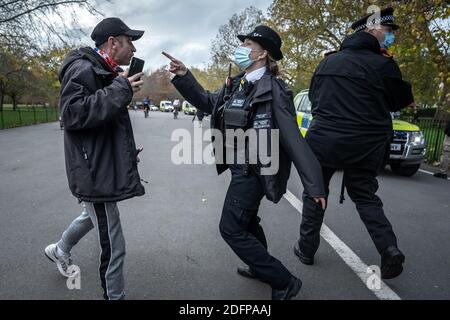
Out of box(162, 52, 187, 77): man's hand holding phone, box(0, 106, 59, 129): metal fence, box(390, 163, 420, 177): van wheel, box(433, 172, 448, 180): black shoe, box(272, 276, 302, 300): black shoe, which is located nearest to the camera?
box(272, 276, 302, 300): black shoe

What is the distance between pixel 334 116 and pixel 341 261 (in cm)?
139

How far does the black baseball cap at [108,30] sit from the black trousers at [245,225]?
118cm

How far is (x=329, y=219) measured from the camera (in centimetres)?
475

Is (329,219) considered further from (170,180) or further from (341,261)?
(170,180)

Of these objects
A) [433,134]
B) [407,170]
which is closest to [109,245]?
[407,170]

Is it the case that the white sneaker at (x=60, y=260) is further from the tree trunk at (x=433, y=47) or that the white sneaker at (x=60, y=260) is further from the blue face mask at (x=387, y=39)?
the tree trunk at (x=433, y=47)

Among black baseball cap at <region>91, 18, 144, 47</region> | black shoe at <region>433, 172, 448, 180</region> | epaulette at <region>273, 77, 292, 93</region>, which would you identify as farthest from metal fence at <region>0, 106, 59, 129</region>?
epaulette at <region>273, 77, 292, 93</region>

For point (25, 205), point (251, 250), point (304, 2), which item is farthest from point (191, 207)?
point (304, 2)

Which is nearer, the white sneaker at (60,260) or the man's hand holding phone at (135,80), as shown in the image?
the man's hand holding phone at (135,80)

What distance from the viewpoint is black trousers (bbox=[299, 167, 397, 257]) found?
311 cm

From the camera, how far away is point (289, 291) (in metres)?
2.65

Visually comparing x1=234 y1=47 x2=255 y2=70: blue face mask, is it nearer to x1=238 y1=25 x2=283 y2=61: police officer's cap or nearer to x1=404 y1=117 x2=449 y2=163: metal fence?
x1=238 y1=25 x2=283 y2=61: police officer's cap

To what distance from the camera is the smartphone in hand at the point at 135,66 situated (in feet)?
7.54

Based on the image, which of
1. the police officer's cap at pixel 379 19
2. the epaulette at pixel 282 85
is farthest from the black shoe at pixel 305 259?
the police officer's cap at pixel 379 19
